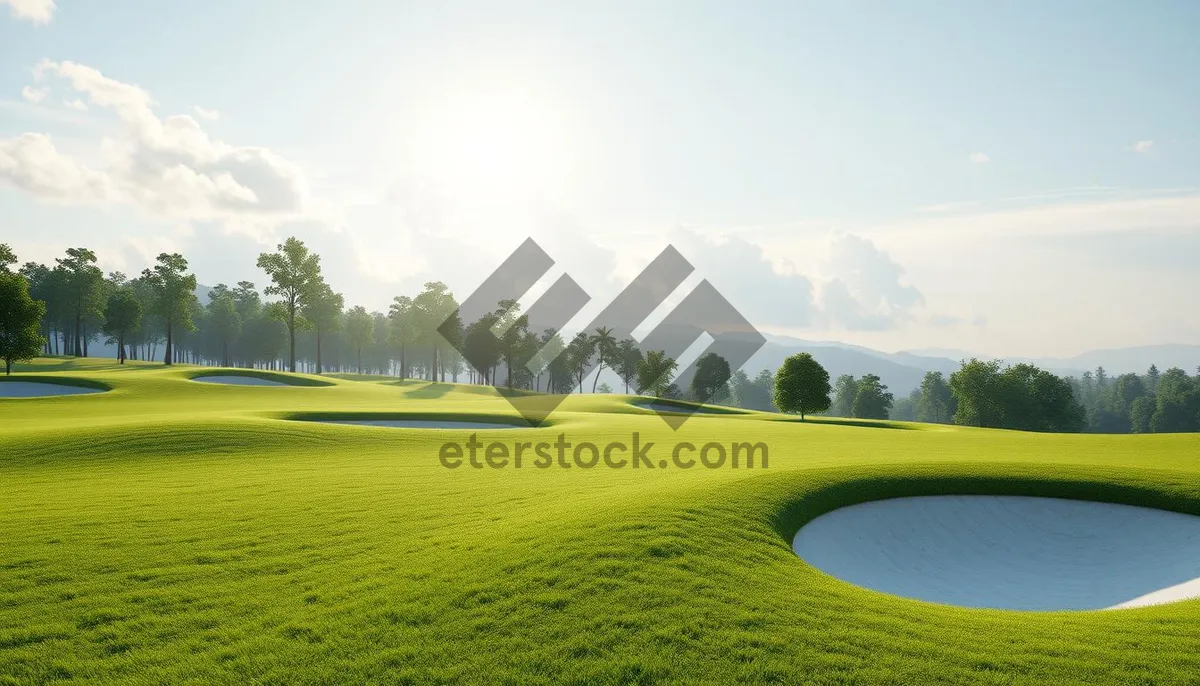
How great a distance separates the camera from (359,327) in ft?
341

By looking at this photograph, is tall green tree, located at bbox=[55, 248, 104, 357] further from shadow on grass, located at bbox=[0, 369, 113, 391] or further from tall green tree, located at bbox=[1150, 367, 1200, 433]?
tall green tree, located at bbox=[1150, 367, 1200, 433]

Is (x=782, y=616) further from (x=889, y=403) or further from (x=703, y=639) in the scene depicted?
(x=889, y=403)

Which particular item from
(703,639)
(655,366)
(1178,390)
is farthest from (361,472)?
(1178,390)

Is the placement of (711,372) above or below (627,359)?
below

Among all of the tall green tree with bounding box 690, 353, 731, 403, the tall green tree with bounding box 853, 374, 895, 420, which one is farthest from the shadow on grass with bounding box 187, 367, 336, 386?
the tall green tree with bounding box 853, 374, 895, 420

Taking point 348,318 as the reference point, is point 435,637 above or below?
below

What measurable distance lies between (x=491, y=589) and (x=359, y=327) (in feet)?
344

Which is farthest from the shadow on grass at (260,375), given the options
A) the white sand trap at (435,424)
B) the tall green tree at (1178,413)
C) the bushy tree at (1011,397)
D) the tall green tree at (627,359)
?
the tall green tree at (1178,413)

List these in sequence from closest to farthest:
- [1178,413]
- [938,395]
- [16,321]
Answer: [16,321], [1178,413], [938,395]

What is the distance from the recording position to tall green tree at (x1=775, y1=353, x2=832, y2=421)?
51.6 metres

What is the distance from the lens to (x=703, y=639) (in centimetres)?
625

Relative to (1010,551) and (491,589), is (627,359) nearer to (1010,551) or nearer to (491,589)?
(1010,551)

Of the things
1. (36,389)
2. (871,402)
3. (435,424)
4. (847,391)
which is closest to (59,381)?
(36,389)

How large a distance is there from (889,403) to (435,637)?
108 meters
